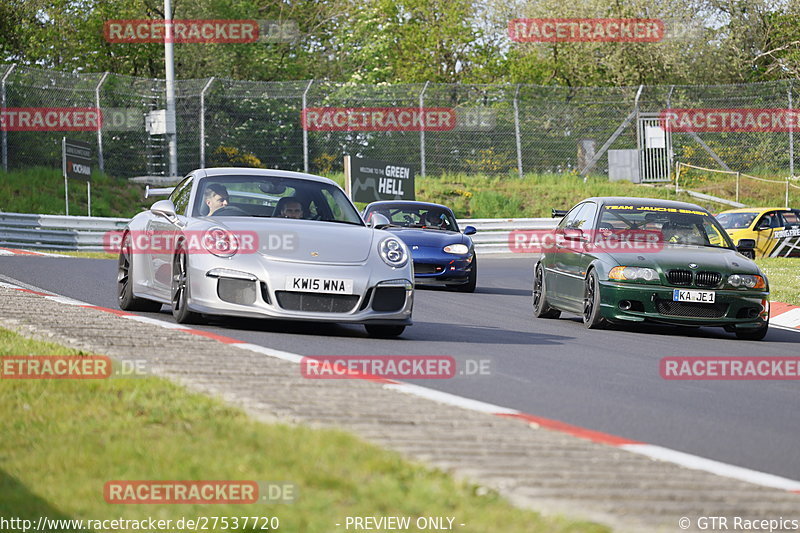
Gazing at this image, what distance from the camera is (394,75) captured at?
174 ft

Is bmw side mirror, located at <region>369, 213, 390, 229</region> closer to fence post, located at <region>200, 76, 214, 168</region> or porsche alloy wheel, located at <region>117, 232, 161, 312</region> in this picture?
porsche alloy wheel, located at <region>117, 232, 161, 312</region>

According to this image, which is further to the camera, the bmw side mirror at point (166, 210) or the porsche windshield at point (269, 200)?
the porsche windshield at point (269, 200)

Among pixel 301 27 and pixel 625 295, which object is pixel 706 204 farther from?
pixel 625 295

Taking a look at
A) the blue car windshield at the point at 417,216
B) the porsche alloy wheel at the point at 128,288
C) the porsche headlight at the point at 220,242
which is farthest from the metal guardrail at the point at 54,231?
the porsche headlight at the point at 220,242

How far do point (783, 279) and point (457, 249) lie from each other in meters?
5.24

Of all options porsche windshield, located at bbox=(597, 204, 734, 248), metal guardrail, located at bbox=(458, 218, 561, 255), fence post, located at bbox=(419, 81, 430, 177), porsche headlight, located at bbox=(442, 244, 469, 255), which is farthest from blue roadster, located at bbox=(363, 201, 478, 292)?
fence post, located at bbox=(419, 81, 430, 177)

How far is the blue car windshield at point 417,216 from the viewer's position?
19.2 m

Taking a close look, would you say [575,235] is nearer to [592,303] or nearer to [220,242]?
[592,303]

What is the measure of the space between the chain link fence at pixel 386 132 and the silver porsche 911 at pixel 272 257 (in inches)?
826

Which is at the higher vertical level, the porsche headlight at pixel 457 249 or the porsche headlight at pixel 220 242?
Result: the porsche headlight at pixel 220 242

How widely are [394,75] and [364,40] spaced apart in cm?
419

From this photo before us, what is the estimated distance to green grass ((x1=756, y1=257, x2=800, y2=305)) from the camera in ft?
55.1

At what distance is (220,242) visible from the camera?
9.60 metres

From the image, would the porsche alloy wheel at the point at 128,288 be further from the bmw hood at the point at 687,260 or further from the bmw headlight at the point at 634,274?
the bmw hood at the point at 687,260
